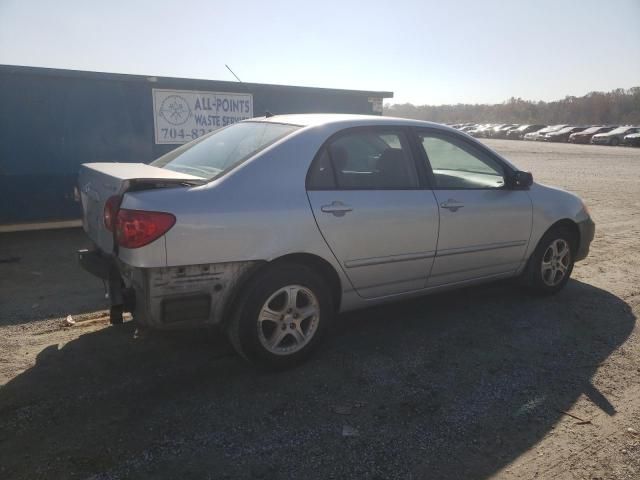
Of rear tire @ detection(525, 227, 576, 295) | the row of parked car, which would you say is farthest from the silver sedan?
the row of parked car

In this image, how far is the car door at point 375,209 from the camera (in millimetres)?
3352

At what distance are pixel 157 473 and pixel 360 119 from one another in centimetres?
262

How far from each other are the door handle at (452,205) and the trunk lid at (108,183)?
1.86m

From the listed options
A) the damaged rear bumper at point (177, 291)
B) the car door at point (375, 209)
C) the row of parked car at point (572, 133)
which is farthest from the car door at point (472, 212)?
the row of parked car at point (572, 133)

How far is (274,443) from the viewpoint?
103 inches

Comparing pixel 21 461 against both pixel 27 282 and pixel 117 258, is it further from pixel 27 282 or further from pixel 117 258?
pixel 27 282

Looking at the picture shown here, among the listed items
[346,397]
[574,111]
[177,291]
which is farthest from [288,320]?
[574,111]

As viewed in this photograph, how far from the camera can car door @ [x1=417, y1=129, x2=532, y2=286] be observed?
155 inches

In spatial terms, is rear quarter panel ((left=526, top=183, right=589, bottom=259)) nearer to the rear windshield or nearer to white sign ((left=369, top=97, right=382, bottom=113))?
the rear windshield

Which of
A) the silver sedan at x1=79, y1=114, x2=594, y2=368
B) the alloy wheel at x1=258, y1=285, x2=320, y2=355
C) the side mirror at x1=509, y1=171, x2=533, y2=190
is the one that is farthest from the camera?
the side mirror at x1=509, y1=171, x2=533, y2=190

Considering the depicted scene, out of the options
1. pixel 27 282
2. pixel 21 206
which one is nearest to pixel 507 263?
pixel 27 282

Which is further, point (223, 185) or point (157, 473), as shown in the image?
point (223, 185)

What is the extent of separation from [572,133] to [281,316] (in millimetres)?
45373

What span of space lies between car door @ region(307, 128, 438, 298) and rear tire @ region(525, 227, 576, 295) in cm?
141
